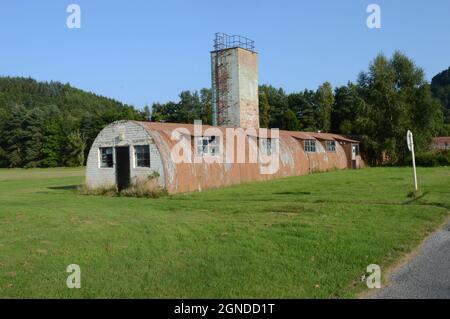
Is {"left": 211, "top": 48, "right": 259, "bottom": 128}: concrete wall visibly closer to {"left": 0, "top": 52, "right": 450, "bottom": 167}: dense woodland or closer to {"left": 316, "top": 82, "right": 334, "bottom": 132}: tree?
{"left": 0, "top": 52, "right": 450, "bottom": 167}: dense woodland

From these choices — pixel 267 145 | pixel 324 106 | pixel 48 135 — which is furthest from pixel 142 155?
pixel 48 135

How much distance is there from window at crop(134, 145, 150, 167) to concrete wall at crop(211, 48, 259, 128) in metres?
13.7

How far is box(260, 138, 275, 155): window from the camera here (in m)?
29.5

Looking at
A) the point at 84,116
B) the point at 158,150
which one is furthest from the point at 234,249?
the point at 84,116

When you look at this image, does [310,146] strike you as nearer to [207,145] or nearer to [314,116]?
[207,145]

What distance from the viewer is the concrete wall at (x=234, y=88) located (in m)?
35.5

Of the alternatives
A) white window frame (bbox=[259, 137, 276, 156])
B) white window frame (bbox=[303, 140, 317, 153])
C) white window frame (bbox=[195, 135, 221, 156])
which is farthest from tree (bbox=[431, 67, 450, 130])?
white window frame (bbox=[195, 135, 221, 156])

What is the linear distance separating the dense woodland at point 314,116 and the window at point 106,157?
27.8m

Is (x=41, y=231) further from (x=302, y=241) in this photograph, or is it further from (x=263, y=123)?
(x=263, y=123)

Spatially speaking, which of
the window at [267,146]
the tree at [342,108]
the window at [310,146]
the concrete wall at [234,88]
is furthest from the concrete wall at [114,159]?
the tree at [342,108]

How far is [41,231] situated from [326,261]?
7.19 metres

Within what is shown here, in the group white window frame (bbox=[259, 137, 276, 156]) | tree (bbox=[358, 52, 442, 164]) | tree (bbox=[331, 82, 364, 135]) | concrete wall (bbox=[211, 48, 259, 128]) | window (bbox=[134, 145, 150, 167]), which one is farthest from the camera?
tree (bbox=[331, 82, 364, 135])

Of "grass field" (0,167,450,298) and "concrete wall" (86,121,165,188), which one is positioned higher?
"concrete wall" (86,121,165,188)

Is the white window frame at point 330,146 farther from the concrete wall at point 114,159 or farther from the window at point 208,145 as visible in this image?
the concrete wall at point 114,159
